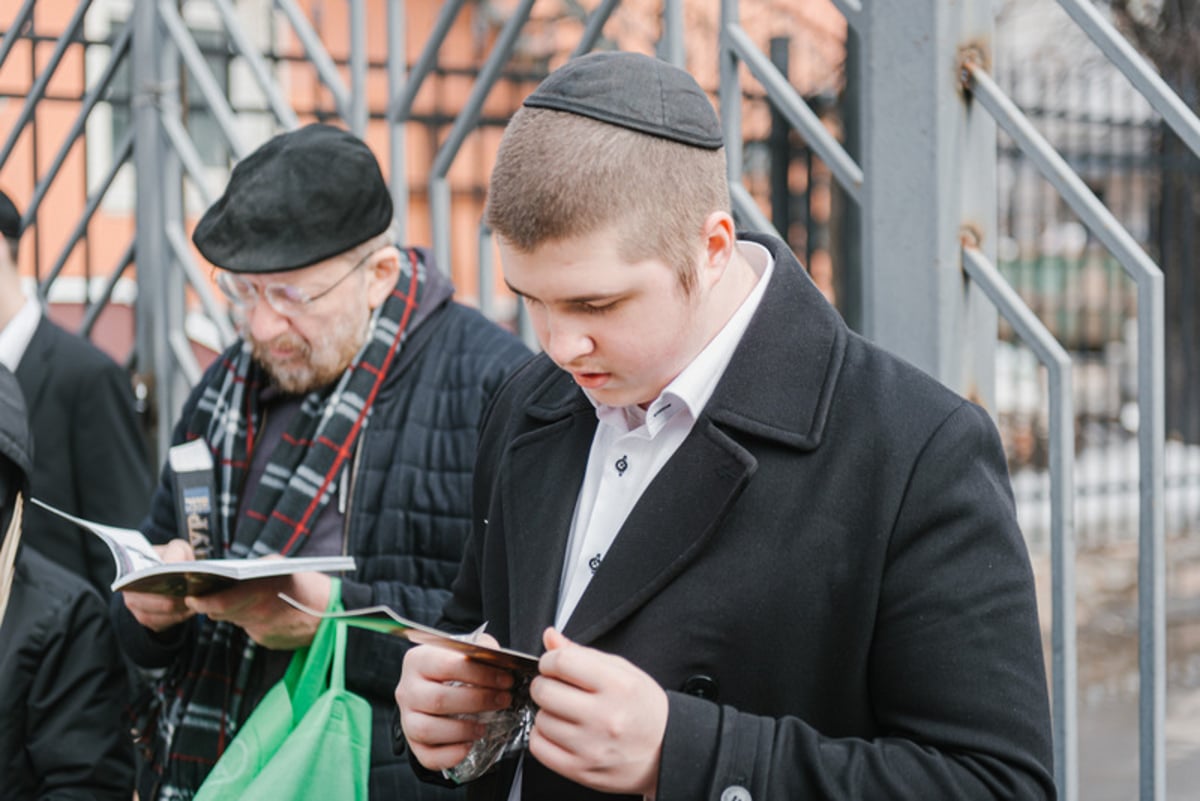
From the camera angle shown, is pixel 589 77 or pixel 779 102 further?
pixel 779 102

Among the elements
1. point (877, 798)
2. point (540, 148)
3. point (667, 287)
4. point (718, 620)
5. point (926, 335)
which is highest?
point (540, 148)

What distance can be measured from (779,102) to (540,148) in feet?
4.27

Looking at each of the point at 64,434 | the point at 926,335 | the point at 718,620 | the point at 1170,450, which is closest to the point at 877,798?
the point at 718,620

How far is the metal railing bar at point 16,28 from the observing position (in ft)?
14.8

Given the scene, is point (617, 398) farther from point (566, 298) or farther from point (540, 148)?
point (540, 148)

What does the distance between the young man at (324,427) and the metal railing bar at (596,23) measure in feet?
1.87

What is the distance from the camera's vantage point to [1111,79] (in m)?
9.62

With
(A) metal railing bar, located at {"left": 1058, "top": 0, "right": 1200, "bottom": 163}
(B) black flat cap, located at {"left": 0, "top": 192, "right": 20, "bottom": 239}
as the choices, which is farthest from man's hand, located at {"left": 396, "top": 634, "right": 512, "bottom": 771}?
(B) black flat cap, located at {"left": 0, "top": 192, "right": 20, "bottom": 239}

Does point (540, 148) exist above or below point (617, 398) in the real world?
above

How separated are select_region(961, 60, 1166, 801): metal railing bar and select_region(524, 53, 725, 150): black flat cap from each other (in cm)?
92

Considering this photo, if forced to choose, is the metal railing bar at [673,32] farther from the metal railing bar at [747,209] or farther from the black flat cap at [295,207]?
the black flat cap at [295,207]

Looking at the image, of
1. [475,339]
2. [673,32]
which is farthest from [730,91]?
[475,339]

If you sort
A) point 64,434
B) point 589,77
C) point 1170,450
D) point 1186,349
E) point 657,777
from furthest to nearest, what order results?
point 1170,450 → point 1186,349 → point 64,434 → point 589,77 → point 657,777

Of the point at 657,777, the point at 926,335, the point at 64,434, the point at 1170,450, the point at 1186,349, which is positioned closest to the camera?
the point at 657,777
